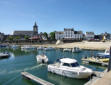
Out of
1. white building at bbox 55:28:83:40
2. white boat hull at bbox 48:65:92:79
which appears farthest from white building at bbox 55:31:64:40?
white boat hull at bbox 48:65:92:79

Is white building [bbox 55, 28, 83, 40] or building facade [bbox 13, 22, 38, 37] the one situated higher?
building facade [bbox 13, 22, 38, 37]

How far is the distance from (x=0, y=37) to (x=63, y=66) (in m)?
135

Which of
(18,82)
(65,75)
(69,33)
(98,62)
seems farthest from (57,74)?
(69,33)

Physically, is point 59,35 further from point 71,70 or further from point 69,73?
point 71,70

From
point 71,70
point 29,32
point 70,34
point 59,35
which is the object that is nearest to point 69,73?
point 71,70

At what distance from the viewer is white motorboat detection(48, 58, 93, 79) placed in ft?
51.1

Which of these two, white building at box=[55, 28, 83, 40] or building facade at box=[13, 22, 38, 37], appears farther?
building facade at box=[13, 22, 38, 37]

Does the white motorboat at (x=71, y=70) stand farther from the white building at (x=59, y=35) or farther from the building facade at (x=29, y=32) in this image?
the building facade at (x=29, y=32)

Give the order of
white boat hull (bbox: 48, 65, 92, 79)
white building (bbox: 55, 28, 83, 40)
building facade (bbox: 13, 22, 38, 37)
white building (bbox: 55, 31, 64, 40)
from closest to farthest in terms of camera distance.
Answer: white boat hull (bbox: 48, 65, 92, 79)
white building (bbox: 55, 28, 83, 40)
white building (bbox: 55, 31, 64, 40)
building facade (bbox: 13, 22, 38, 37)

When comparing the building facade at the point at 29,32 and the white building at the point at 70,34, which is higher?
the building facade at the point at 29,32

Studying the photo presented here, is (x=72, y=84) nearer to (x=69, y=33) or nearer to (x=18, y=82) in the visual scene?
(x=18, y=82)

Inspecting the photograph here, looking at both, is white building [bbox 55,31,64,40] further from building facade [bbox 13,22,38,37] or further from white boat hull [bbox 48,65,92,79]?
white boat hull [bbox 48,65,92,79]

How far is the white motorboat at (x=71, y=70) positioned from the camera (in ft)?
51.1

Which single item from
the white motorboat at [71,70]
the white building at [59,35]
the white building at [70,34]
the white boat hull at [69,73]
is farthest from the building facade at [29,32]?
the white motorboat at [71,70]
